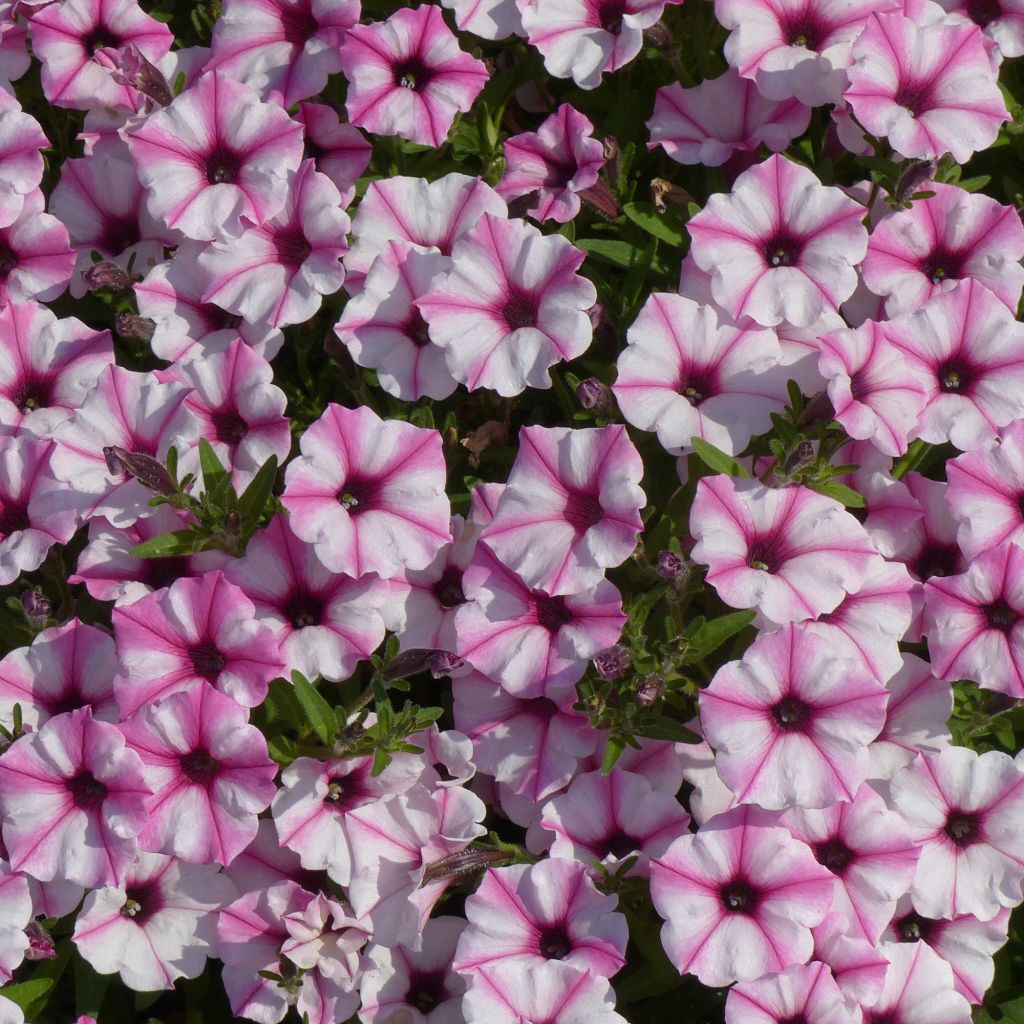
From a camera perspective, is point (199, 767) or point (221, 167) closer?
point (199, 767)

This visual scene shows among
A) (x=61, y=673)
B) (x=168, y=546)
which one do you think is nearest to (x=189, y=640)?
(x=168, y=546)

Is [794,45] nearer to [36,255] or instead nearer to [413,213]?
[413,213]

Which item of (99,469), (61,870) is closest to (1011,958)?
(61,870)

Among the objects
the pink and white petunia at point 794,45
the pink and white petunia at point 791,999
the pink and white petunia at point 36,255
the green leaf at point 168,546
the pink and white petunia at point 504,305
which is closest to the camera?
the pink and white petunia at point 791,999

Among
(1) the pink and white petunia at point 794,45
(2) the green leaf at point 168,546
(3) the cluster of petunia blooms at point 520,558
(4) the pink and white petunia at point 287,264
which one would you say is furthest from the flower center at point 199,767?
(1) the pink and white petunia at point 794,45

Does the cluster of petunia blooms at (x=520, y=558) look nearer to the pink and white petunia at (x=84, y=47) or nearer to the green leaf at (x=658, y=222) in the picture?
the pink and white petunia at (x=84, y=47)
